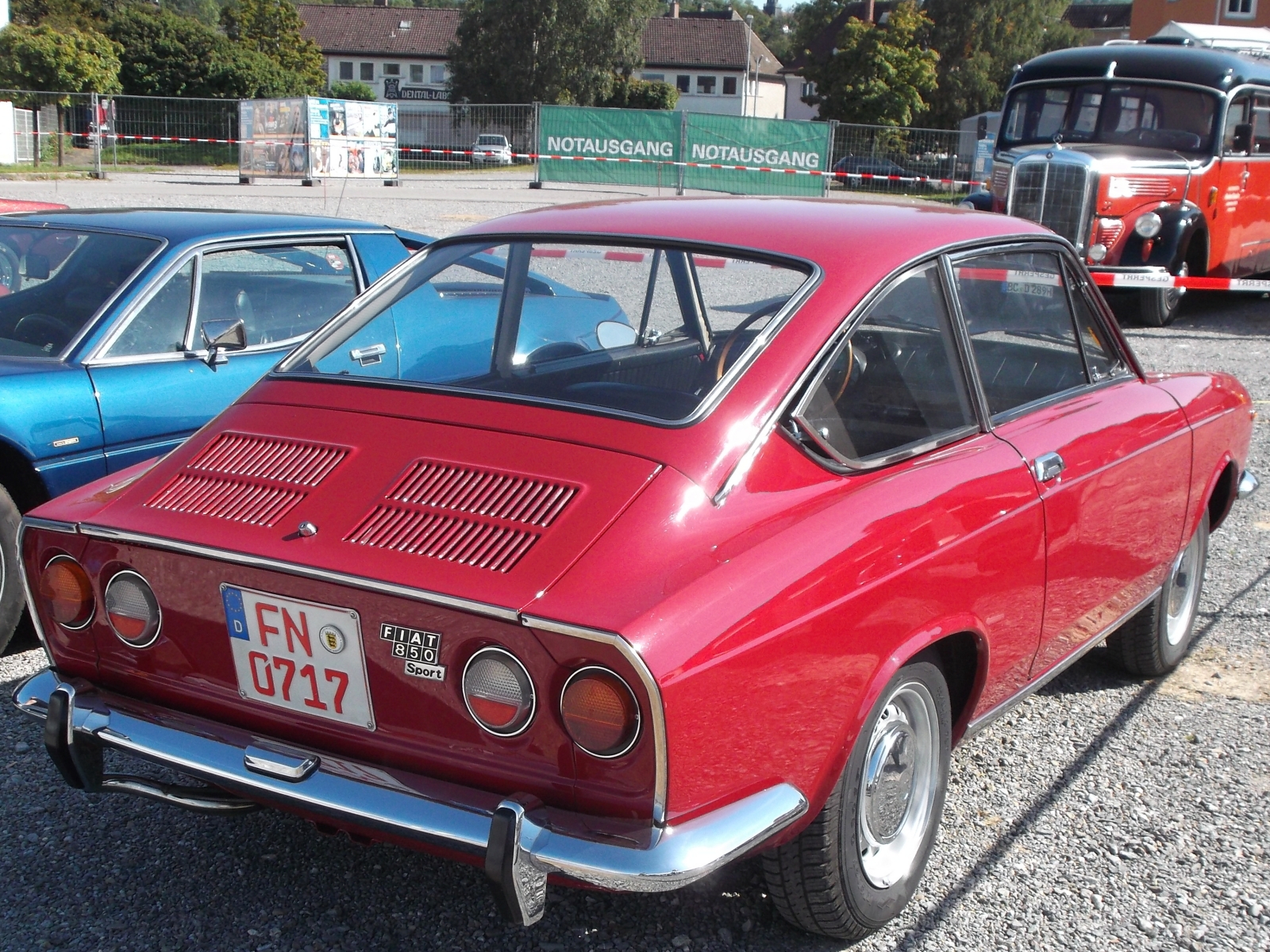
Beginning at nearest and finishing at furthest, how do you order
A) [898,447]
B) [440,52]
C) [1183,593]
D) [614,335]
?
[898,447], [614,335], [1183,593], [440,52]

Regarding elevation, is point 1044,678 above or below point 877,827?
above

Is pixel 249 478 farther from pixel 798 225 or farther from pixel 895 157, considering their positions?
pixel 895 157

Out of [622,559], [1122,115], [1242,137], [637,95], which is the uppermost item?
[637,95]

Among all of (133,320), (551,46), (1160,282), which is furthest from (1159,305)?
(551,46)

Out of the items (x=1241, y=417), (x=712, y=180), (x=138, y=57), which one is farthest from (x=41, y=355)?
Answer: (x=138, y=57)

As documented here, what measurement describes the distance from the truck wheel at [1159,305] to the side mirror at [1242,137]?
135 cm

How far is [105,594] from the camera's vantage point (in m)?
2.67

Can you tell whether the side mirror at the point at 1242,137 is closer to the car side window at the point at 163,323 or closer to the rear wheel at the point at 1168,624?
the rear wheel at the point at 1168,624

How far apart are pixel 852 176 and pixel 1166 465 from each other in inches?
952

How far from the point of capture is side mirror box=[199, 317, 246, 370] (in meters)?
4.53

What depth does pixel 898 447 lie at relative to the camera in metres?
2.89

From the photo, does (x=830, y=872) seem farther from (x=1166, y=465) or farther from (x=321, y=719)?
(x=1166, y=465)

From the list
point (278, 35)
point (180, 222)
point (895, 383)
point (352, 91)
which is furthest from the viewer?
point (352, 91)

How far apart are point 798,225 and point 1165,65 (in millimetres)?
11462
